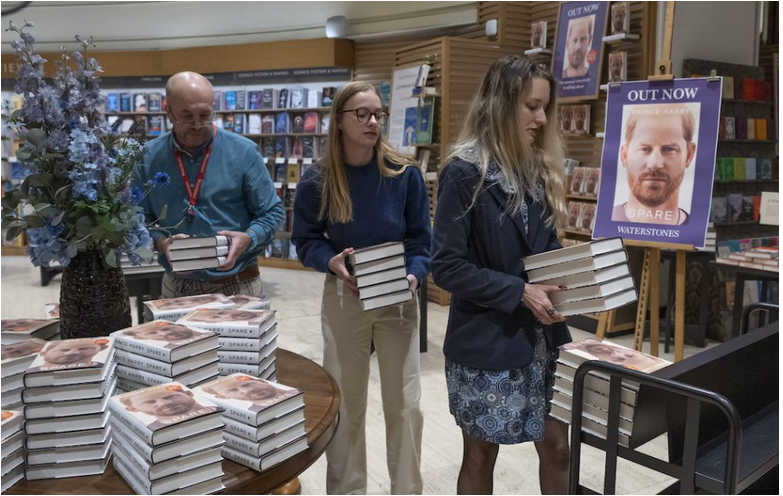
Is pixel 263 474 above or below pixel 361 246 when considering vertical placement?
below

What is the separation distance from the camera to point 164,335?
4.76 ft

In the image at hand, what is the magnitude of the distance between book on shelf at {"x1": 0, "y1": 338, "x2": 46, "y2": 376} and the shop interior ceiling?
6.95 meters

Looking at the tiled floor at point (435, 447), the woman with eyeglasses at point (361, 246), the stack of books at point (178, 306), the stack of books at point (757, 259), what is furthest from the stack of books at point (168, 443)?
the stack of books at point (757, 259)

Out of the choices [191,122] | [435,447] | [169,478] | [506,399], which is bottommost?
[435,447]

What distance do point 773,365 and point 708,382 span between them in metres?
0.49

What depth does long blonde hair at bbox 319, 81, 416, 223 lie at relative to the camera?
7.52 feet

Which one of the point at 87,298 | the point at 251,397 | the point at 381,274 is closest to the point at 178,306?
the point at 87,298

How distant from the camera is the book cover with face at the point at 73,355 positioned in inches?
49.7

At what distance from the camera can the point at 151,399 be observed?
4.07 ft

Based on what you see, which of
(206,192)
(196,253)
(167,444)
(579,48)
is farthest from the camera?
(579,48)

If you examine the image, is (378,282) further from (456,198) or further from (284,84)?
(284,84)

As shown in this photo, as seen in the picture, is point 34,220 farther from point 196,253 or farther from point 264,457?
point 264,457

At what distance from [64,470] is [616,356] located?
1.27m

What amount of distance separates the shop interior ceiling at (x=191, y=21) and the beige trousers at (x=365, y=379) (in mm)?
6057
